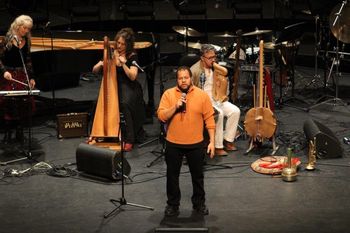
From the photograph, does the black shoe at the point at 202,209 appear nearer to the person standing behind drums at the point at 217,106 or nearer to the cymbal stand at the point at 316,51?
the person standing behind drums at the point at 217,106

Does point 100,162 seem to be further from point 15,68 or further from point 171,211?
point 15,68

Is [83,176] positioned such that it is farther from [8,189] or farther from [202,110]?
[202,110]

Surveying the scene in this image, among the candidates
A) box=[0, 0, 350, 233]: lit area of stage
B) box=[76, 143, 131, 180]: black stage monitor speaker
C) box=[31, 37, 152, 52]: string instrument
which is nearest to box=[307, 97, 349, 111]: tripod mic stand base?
box=[0, 0, 350, 233]: lit area of stage

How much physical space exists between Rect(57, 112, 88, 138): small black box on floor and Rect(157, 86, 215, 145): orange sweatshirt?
2982mm

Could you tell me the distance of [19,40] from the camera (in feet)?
27.0

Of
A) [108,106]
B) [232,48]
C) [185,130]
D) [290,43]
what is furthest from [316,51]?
[185,130]

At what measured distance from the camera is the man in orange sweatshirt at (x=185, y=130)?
6.07m

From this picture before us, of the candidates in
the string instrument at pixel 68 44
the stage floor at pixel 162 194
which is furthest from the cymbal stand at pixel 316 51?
the string instrument at pixel 68 44

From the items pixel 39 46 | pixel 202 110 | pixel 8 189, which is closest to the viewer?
pixel 202 110

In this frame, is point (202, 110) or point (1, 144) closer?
point (202, 110)

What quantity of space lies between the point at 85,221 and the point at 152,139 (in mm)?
2853

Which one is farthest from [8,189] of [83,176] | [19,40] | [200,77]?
[200,77]

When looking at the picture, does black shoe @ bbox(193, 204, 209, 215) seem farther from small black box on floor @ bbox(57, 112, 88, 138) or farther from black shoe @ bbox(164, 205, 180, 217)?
small black box on floor @ bbox(57, 112, 88, 138)

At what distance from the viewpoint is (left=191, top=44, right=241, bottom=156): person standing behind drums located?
308 inches
